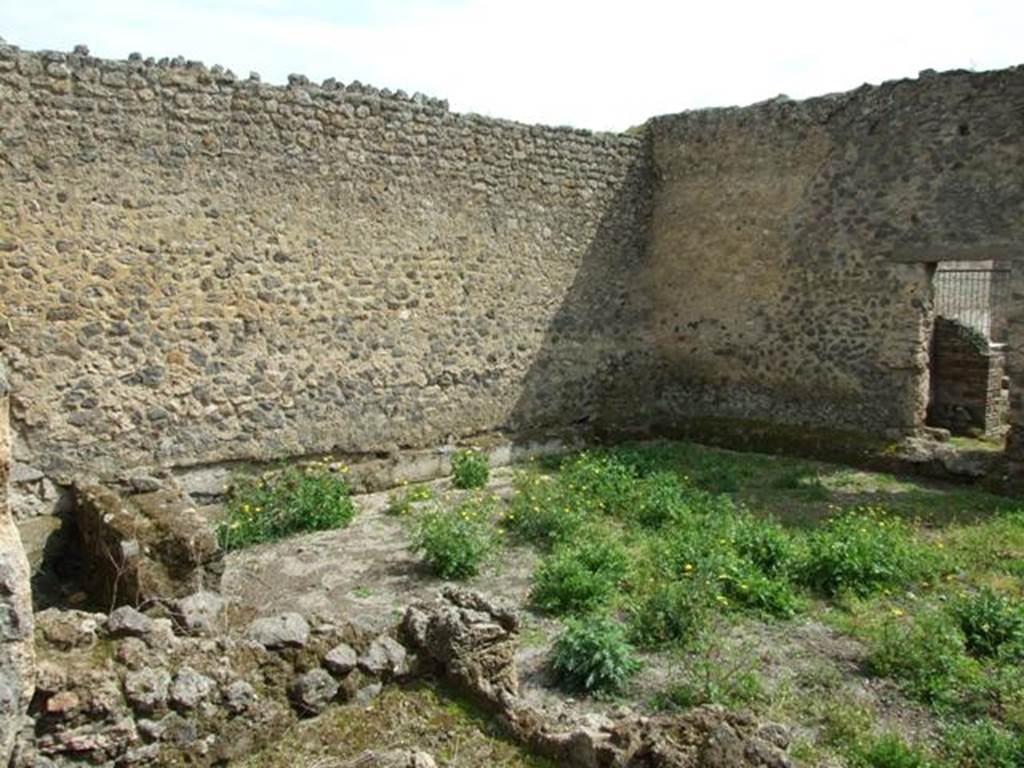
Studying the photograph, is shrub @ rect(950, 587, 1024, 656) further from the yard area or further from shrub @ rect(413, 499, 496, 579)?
shrub @ rect(413, 499, 496, 579)

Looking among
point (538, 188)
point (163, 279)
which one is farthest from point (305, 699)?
point (538, 188)

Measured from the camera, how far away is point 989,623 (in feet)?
19.1

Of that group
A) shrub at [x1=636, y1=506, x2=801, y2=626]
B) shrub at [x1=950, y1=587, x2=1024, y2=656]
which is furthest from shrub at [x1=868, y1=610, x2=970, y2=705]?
shrub at [x1=636, y1=506, x2=801, y2=626]

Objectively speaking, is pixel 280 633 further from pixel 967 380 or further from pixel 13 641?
pixel 967 380

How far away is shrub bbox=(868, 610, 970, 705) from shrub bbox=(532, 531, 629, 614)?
5.85 feet

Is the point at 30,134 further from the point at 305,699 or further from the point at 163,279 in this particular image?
the point at 305,699

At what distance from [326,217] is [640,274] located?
16.0 ft

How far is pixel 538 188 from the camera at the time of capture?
37.5 ft

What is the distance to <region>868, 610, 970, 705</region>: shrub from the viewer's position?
529cm

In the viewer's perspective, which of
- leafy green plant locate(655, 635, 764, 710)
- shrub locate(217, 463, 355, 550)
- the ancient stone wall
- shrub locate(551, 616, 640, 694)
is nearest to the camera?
leafy green plant locate(655, 635, 764, 710)

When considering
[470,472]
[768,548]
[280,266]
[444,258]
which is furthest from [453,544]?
[444,258]

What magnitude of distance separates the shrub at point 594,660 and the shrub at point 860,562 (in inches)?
76.3

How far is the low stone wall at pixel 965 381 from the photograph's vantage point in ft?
39.9

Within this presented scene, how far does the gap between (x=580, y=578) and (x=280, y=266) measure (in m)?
4.36
